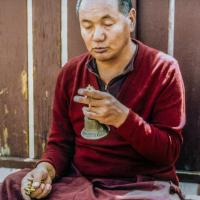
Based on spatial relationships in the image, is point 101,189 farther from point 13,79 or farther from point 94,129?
point 13,79

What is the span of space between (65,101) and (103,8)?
573mm

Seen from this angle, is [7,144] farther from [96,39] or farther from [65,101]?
[96,39]

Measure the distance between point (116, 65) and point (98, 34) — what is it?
22 centimetres

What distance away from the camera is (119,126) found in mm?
2699

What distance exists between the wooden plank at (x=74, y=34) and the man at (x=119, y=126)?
1.65ft

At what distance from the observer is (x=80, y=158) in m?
3.10

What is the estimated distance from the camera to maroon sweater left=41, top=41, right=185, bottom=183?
2.80 meters

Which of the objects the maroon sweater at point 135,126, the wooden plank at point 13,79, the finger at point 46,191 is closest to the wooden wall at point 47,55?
the wooden plank at point 13,79

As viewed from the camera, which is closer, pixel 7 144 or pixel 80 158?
pixel 80 158

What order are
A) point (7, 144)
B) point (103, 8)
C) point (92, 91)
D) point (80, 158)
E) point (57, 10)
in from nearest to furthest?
point (92, 91) < point (103, 8) < point (80, 158) < point (57, 10) < point (7, 144)

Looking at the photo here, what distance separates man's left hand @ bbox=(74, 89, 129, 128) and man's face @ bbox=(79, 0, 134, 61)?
0.33 m

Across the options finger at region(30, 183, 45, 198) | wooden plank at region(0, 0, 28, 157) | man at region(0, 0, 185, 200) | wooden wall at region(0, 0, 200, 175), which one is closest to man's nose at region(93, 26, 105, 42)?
man at region(0, 0, 185, 200)

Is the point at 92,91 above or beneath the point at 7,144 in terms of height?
above

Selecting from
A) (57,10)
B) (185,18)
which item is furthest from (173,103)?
(57,10)
